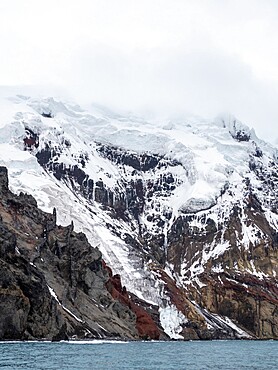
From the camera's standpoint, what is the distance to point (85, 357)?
372 feet

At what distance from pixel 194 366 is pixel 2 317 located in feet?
187

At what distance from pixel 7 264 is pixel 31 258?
4339 centimetres

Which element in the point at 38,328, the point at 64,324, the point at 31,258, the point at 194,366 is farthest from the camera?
the point at 31,258

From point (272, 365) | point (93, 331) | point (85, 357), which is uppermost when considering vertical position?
point (272, 365)

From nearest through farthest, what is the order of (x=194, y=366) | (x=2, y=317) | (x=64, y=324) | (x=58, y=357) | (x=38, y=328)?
1. (x=194, y=366)
2. (x=58, y=357)
3. (x=2, y=317)
4. (x=38, y=328)
5. (x=64, y=324)

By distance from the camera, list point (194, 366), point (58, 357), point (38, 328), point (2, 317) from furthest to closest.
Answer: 1. point (38, 328)
2. point (2, 317)
3. point (58, 357)
4. point (194, 366)

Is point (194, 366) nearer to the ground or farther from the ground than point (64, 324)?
farther from the ground

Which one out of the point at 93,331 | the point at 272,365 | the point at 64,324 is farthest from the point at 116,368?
the point at 93,331

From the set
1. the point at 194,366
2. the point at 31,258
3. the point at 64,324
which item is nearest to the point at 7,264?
the point at 64,324

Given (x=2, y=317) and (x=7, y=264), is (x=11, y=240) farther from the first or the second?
(x=2, y=317)

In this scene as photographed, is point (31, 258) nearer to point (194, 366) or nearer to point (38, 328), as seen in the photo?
point (38, 328)

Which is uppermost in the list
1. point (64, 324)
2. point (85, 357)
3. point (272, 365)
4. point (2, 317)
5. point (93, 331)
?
point (272, 365)

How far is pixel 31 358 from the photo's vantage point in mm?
105625

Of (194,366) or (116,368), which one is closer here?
(116,368)
